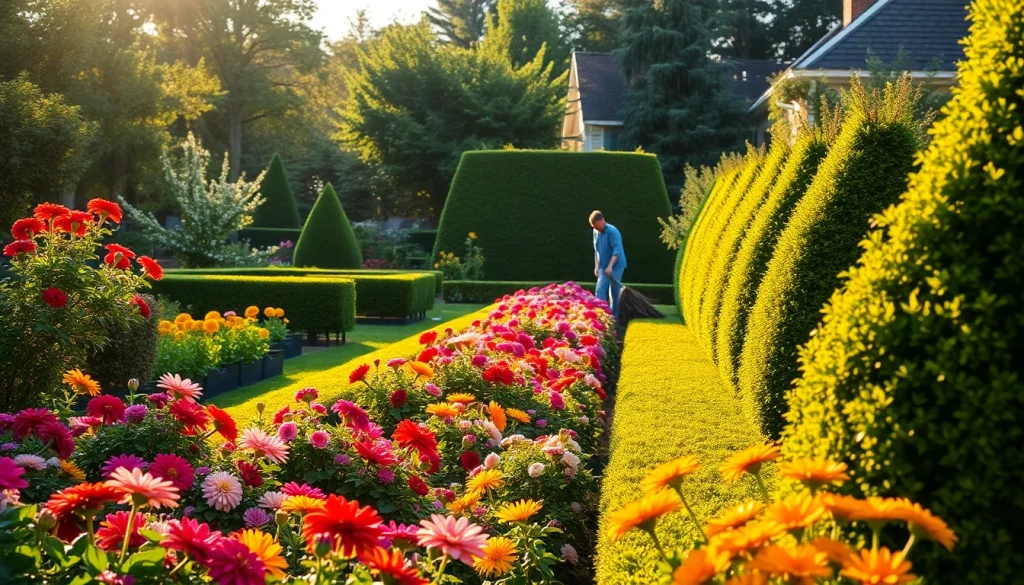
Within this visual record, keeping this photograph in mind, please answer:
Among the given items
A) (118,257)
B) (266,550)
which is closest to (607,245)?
(118,257)

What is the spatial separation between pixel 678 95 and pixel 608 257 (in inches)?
828

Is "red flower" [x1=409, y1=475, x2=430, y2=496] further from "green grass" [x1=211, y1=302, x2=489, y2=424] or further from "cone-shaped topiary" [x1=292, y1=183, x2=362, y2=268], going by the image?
"cone-shaped topiary" [x1=292, y1=183, x2=362, y2=268]

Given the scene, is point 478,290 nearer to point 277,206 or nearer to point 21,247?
point 21,247

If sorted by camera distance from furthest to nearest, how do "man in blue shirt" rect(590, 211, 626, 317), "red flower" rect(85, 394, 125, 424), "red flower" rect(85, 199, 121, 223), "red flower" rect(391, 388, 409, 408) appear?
"man in blue shirt" rect(590, 211, 626, 317), "red flower" rect(85, 199, 121, 223), "red flower" rect(391, 388, 409, 408), "red flower" rect(85, 394, 125, 424)

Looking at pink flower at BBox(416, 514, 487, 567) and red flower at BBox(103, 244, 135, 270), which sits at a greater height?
red flower at BBox(103, 244, 135, 270)

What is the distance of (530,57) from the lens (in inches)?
1789

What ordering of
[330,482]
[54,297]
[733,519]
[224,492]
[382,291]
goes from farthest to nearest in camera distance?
1. [382,291]
2. [54,297]
3. [330,482]
4. [224,492]
5. [733,519]

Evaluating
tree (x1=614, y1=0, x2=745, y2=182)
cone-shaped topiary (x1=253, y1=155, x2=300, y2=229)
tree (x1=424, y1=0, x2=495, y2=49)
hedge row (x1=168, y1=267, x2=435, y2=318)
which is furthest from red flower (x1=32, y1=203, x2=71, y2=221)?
tree (x1=424, y1=0, x2=495, y2=49)

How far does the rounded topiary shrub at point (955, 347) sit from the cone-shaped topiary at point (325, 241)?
2005 cm

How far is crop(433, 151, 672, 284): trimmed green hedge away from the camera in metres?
22.2

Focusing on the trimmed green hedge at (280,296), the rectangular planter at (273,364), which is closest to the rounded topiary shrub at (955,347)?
the rectangular planter at (273,364)

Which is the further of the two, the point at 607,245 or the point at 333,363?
the point at 607,245

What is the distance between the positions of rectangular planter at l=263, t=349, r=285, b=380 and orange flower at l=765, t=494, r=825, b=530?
31.0ft

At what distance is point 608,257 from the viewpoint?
13148 millimetres
